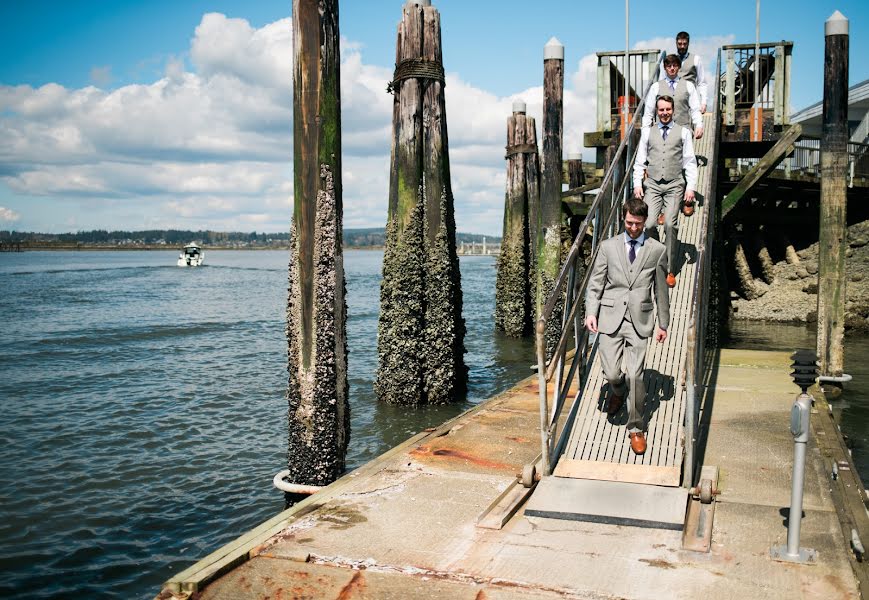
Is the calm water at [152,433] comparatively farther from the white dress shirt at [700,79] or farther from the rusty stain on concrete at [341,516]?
the white dress shirt at [700,79]

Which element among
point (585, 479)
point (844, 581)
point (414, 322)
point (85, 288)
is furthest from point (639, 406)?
point (85, 288)

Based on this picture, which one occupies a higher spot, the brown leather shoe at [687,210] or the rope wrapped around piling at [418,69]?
Answer: the rope wrapped around piling at [418,69]

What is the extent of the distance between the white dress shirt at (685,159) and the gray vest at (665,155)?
4 centimetres

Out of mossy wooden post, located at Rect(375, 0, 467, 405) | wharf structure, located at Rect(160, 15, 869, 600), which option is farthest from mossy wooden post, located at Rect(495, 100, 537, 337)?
wharf structure, located at Rect(160, 15, 869, 600)

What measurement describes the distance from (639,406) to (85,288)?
47.0 meters

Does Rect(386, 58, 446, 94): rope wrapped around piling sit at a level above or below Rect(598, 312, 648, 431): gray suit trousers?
above

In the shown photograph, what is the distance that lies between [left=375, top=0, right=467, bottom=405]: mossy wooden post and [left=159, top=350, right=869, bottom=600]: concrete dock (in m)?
5.11

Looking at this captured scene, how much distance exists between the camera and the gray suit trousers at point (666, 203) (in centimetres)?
840

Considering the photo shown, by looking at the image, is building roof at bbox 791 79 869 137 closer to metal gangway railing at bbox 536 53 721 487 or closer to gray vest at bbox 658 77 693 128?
gray vest at bbox 658 77 693 128

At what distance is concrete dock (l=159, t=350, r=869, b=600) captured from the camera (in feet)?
13.5

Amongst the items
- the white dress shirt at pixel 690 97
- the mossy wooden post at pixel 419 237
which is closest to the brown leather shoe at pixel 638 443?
the white dress shirt at pixel 690 97

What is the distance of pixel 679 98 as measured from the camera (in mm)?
9273

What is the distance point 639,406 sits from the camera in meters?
6.18

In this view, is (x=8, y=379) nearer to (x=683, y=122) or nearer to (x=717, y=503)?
(x=683, y=122)
